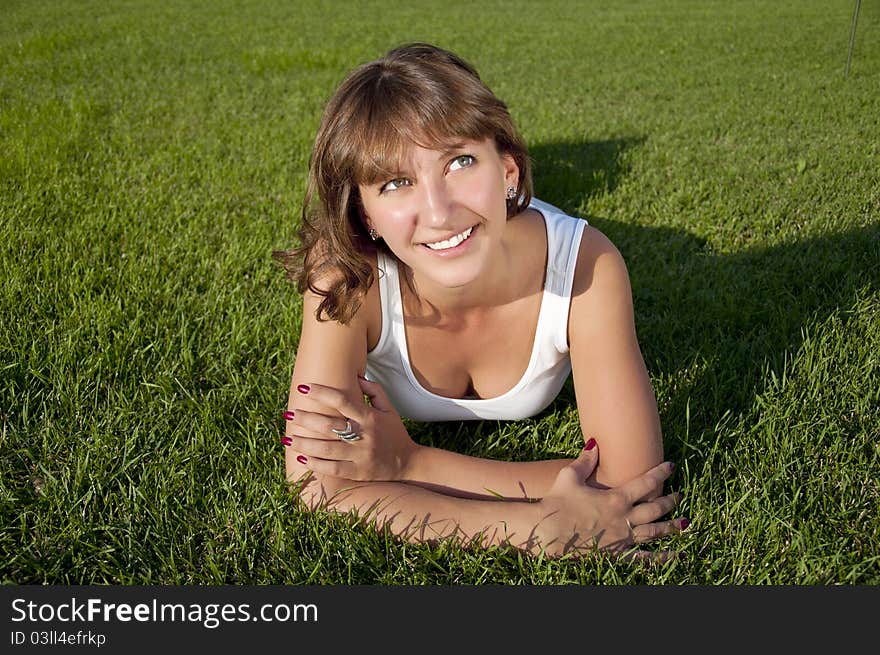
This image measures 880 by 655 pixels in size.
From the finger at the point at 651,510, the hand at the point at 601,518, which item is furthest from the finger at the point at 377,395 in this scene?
the finger at the point at 651,510

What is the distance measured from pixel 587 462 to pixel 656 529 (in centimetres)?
28

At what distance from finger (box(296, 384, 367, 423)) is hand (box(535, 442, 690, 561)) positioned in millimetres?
610

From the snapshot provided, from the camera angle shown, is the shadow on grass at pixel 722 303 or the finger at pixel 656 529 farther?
the shadow on grass at pixel 722 303

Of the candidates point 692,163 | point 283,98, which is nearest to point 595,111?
point 692,163

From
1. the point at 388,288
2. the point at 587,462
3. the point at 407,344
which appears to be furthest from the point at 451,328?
the point at 587,462

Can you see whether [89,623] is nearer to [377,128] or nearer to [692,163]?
[377,128]

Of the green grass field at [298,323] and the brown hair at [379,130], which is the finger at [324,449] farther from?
the brown hair at [379,130]

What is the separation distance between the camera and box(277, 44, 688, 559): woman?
2.23 meters

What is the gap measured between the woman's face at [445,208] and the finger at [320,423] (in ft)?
1.70

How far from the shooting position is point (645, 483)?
7.92 feet

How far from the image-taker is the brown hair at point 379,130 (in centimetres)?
218

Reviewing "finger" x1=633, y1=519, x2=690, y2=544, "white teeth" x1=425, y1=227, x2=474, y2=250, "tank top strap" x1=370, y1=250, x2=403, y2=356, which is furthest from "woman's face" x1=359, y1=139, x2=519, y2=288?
"finger" x1=633, y1=519, x2=690, y2=544

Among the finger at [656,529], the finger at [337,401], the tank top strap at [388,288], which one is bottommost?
the finger at [656,529]

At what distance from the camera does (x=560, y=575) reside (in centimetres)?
225
